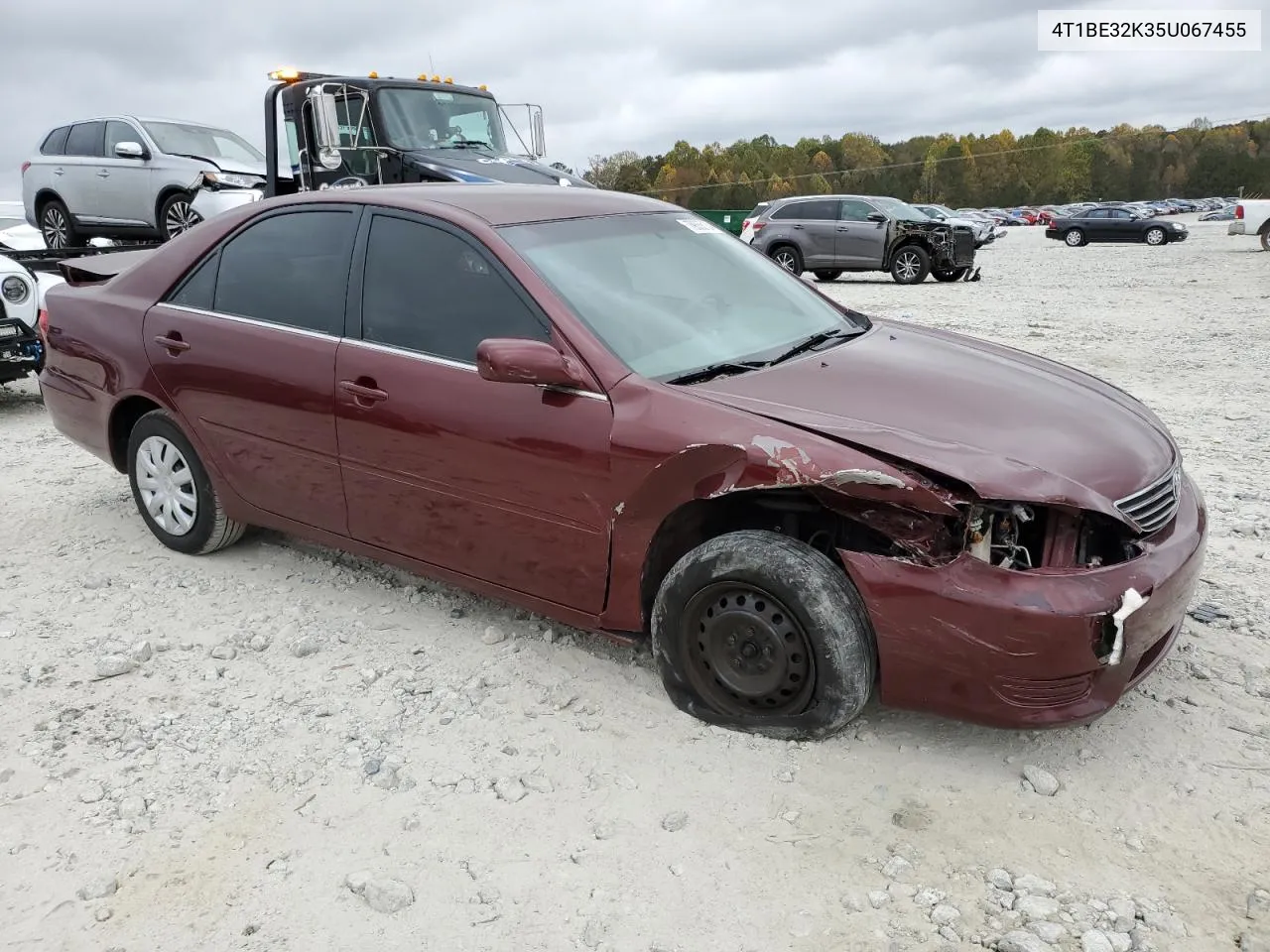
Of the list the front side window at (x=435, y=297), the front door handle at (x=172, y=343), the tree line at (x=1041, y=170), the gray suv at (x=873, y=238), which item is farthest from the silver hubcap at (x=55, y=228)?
the tree line at (x=1041, y=170)

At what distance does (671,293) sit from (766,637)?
4.32ft

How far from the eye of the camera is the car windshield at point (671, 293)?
3.31 m

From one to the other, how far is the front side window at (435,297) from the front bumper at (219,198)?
302 inches

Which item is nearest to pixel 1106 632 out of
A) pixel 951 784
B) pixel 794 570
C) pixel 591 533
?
pixel 951 784

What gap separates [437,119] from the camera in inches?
388

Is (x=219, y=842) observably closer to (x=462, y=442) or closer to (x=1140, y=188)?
(x=462, y=442)

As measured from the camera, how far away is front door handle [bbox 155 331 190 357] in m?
4.20

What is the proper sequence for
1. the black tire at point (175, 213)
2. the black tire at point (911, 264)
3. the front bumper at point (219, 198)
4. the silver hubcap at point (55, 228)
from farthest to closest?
the black tire at point (911, 264) → the silver hubcap at point (55, 228) → the black tire at point (175, 213) → the front bumper at point (219, 198)

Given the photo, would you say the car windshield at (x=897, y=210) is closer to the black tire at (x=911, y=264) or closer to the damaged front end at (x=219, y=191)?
the black tire at (x=911, y=264)

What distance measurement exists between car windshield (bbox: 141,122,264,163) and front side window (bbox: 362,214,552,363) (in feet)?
29.9

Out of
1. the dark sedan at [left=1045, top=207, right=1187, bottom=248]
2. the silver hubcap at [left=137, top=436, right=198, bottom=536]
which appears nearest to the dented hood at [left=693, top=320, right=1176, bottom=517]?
the silver hubcap at [left=137, top=436, right=198, bottom=536]

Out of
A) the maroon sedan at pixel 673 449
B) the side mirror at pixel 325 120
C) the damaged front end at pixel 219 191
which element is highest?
the side mirror at pixel 325 120

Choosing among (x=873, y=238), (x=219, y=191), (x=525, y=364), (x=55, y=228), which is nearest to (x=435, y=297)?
(x=525, y=364)

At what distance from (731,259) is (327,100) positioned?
19.0 ft
